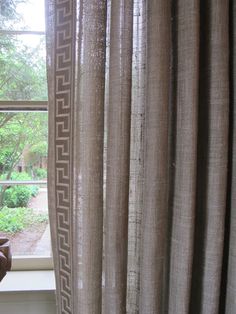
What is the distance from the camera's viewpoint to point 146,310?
68 centimetres

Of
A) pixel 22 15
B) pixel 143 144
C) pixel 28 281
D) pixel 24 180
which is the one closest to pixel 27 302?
pixel 28 281

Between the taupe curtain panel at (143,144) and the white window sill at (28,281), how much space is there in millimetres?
194

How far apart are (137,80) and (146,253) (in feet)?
1.38

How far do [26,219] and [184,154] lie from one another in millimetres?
626

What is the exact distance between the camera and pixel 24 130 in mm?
941

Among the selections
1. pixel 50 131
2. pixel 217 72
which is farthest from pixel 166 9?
pixel 50 131

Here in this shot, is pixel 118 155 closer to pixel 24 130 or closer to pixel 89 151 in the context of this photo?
pixel 89 151

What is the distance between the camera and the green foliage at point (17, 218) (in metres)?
0.97

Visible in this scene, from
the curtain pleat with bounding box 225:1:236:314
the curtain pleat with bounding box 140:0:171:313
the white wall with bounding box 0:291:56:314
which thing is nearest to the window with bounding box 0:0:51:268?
the white wall with bounding box 0:291:56:314

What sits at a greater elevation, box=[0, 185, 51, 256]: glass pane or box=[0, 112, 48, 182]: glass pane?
box=[0, 112, 48, 182]: glass pane

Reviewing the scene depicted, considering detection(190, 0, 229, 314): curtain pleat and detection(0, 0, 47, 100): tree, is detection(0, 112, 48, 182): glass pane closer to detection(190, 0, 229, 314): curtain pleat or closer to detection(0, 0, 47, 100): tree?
detection(0, 0, 47, 100): tree

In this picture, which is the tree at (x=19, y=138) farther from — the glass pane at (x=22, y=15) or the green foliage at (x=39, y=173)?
the glass pane at (x=22, y=15)

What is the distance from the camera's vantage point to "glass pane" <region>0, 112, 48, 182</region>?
0.94m

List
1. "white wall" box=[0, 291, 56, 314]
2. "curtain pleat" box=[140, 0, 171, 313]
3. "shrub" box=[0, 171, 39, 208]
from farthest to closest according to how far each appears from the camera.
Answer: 1. "shrub" box=[0, 171, 39, 208]
2. "white wall" box=[0, 291, 56, 314]
3. "curtain pleat" box=[140, 0, 171, 313]
